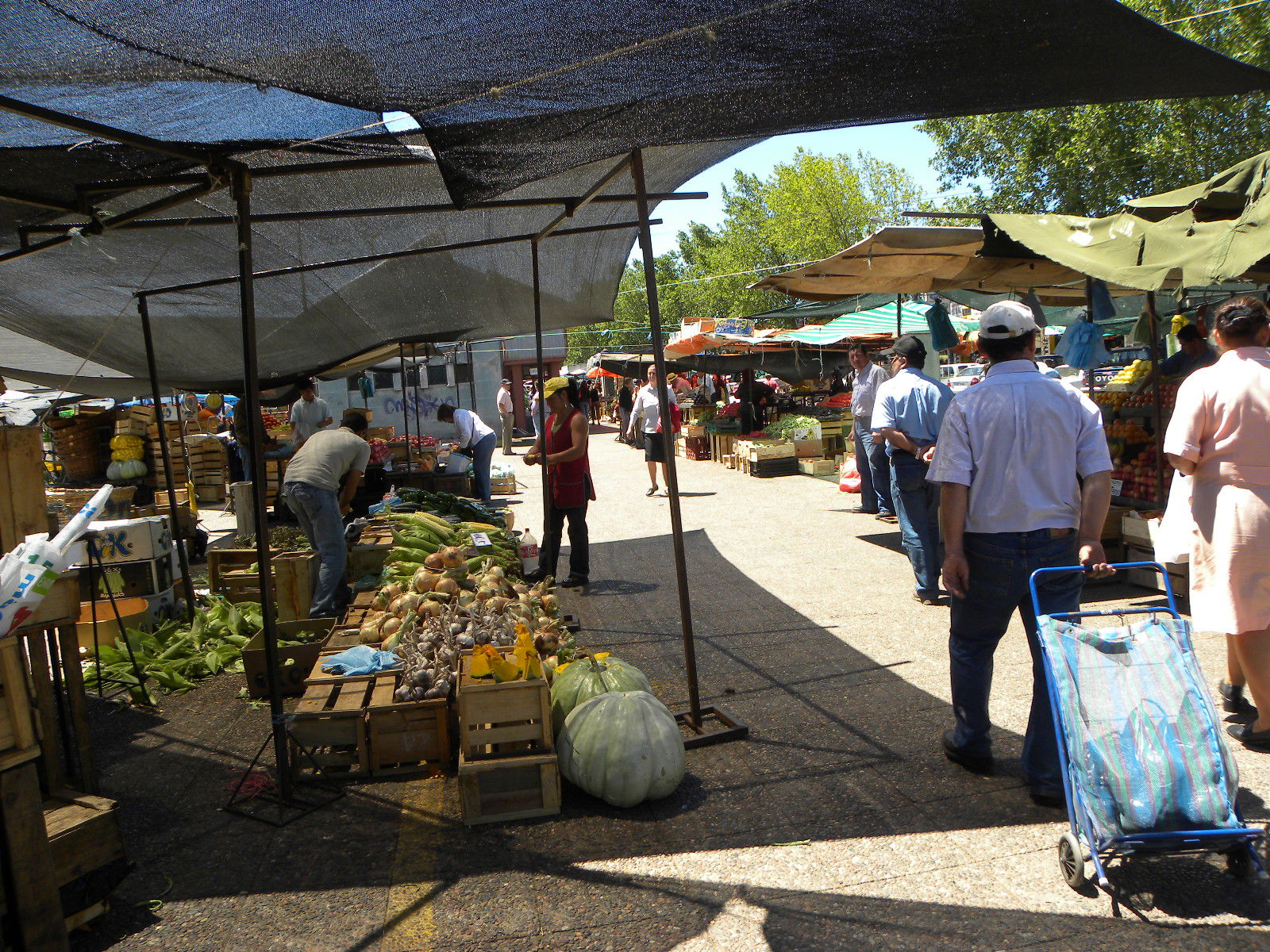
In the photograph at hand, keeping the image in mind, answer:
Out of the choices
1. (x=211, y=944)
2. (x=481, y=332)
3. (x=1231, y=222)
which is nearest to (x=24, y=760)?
(x=211, y=944)

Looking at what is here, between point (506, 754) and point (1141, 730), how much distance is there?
2611 mm

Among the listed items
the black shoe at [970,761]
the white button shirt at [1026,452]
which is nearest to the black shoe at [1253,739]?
the black shoe at [970,761]

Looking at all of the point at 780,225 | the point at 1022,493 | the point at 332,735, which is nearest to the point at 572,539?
the point at 332,735

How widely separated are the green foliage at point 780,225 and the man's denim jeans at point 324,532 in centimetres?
2313

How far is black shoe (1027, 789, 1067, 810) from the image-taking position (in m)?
3.80

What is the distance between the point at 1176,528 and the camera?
511 centimetres

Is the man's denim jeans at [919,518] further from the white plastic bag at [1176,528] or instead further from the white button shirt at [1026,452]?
the white button shirt at [1026,452]

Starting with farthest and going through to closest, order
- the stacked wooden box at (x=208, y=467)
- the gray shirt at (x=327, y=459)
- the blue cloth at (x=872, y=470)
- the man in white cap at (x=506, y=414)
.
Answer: the man in white cap at (x=506, y=414), the stacked wooden box at (x=208, y=467), the blue cloth at (x=872, y=470), the gray shirt at (x=327, y=459)

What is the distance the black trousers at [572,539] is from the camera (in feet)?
28.6

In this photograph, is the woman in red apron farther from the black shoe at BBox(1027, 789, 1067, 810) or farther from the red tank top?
the black shoe at BBox(1027, 789, 1067, 810)

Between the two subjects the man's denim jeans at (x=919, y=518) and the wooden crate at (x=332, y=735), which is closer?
the wooden crate at (x=332, y=735)

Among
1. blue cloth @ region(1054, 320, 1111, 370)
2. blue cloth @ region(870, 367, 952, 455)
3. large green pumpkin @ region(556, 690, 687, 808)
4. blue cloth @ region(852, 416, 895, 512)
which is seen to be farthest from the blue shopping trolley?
blue cloth @ region(852, 416, 895, 512)

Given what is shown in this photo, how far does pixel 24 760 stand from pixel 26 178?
321cm

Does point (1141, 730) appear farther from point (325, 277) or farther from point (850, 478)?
point (850, 478)
